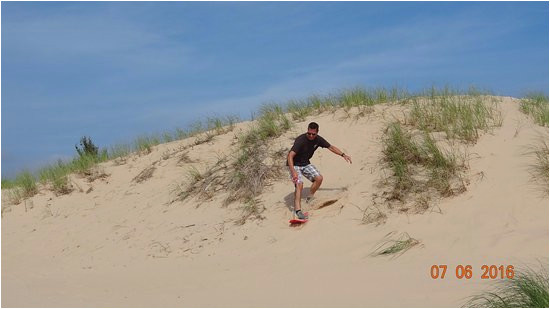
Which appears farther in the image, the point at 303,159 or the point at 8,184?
the point at 8,184

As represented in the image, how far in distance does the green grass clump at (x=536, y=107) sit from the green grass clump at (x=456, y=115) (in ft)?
1.72

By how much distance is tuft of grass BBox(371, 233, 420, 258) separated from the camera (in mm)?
8055

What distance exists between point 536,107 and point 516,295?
7.10 metres

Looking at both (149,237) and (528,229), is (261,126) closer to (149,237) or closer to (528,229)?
(149,237)

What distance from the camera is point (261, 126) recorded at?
13.3 m

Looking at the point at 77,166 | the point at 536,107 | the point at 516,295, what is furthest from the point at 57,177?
the point at 516,295

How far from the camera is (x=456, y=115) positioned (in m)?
11.5

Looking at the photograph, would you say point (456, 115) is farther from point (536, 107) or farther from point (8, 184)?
point (8, 184)

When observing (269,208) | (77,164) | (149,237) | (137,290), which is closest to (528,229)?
(269,208)

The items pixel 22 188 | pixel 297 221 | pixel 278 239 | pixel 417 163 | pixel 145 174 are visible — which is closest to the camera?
pixel 278 239

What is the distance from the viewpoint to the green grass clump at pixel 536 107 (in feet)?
36.1

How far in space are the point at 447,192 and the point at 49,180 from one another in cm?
964

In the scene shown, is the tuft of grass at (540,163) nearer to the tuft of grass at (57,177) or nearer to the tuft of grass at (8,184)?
the tuft of grass at (57,177)

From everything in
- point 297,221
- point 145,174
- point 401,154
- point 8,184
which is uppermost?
point 8,184
